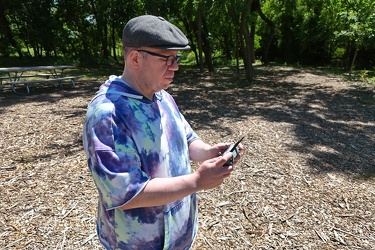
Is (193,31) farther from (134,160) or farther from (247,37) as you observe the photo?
(134,160)

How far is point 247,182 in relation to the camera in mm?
3590

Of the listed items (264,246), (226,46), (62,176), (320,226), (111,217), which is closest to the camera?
(111,217)

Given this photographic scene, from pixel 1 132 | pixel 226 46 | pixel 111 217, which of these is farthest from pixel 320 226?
pixel 226 46

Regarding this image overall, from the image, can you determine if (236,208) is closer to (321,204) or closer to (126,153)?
(321,204)

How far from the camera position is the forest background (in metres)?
16.5

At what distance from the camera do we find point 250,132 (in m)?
5.34

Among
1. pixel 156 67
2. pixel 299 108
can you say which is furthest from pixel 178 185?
pixel 299 108

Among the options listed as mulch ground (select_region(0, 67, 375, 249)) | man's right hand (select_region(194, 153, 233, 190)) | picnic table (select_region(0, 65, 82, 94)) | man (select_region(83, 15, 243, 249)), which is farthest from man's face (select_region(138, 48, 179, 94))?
picnic table (select_region(0, 65, 82, 94))

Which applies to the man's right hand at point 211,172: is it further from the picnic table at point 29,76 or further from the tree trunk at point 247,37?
the tree trunk at point 247,37

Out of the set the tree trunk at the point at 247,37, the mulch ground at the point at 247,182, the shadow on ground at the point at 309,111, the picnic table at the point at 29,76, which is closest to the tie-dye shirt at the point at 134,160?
the mulch ground at the point at 247,182

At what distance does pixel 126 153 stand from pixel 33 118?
583cm

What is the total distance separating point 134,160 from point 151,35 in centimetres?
48

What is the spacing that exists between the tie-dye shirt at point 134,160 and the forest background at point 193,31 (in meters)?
13.0

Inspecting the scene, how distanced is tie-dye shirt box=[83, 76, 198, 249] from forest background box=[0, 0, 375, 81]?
13.0 m
